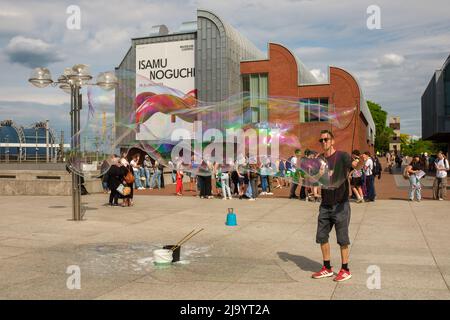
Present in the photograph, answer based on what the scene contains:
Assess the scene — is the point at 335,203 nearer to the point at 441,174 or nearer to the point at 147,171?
the point at 441,174

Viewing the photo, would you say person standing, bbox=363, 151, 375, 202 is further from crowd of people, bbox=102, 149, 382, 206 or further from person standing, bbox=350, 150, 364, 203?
person standing, bbox=350, 150, 364, 203

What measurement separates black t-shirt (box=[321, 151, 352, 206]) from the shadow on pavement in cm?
116

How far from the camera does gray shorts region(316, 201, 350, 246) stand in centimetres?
641

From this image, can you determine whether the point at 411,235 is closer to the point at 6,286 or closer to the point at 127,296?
the point at 127,296

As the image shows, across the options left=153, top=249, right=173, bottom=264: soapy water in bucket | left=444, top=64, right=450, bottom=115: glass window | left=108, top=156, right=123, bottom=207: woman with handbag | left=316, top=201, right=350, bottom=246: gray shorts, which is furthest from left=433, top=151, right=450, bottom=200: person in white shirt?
left=444, top=64, right=450, bottom=115: glass window

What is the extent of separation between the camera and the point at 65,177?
67.8ft

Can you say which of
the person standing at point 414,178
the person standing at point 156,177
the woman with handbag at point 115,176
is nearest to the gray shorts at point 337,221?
the woman with handbag at point 115,176

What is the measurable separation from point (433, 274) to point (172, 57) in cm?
3710

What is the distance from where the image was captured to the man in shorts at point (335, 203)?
6.39 meters

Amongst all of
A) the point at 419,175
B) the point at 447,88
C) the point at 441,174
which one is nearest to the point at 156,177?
the point at 419,175

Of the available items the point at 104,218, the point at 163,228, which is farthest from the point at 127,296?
the point at 104,218

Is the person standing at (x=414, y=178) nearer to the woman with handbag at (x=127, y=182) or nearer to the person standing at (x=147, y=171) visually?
the woman with handbag at (x=127, y=182)

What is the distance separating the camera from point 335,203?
6.43 metres

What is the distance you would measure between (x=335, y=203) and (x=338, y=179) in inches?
13.5
